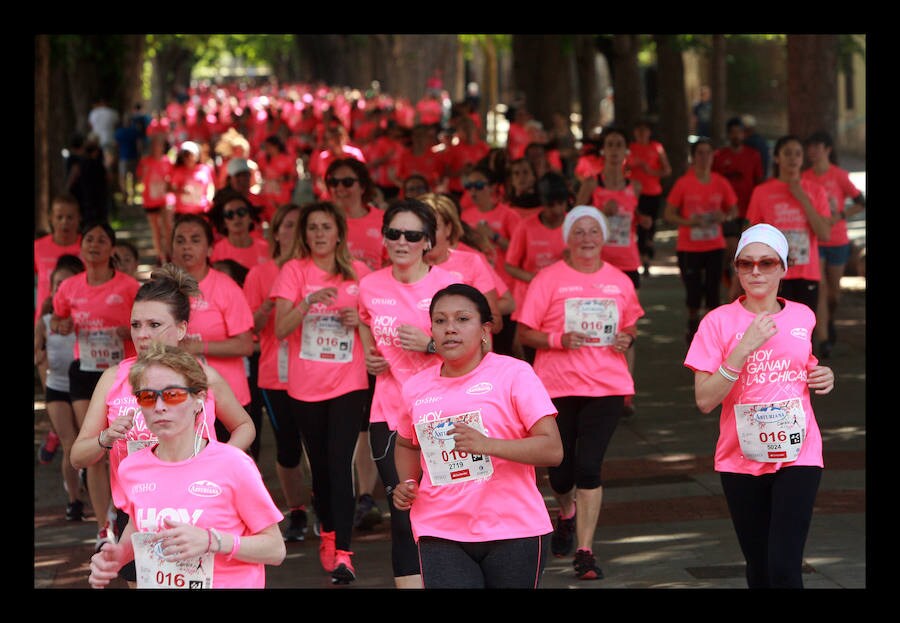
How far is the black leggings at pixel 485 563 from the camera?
5.57 m

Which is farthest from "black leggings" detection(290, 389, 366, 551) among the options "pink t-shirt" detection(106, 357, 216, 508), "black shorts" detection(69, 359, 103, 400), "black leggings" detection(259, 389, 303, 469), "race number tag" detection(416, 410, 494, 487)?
"race number tag" detection(416, 410, 494, 487)

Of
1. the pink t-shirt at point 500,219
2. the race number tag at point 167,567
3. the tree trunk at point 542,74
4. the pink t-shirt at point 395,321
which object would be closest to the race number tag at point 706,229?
the pink t-shirt at point 500,219

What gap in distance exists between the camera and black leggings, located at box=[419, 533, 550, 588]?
557 centimetres

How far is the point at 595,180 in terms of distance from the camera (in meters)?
13.0

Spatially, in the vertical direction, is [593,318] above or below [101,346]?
above

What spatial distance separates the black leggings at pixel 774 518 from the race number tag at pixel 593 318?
1.86m

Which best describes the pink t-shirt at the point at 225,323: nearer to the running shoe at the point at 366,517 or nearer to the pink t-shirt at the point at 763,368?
the running shoe at the point at 366,517

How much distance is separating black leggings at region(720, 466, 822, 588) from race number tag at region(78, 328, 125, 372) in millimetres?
3668

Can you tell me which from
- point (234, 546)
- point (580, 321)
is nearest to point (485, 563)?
point (234, 546)

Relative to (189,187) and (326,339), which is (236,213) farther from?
(189,187)

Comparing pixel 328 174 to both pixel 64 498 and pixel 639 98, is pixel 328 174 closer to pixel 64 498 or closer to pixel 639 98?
pixel 64 498

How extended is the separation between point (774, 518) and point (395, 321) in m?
2.12

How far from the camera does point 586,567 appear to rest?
7.88m
